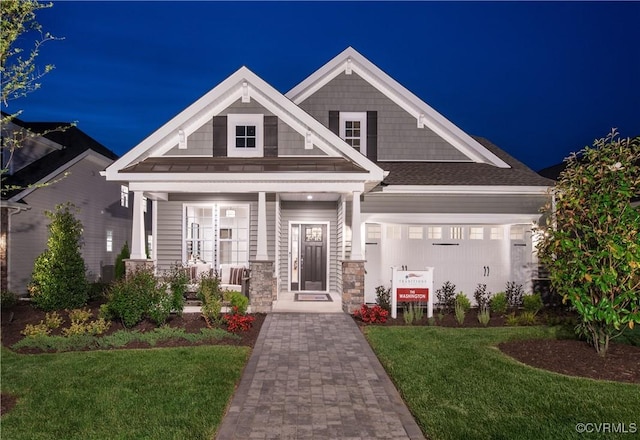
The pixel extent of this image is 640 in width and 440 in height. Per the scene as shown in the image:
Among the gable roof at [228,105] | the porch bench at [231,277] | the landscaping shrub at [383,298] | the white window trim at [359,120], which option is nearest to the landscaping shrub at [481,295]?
the landscaping shrub at [383,298]

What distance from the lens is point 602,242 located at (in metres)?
7.74

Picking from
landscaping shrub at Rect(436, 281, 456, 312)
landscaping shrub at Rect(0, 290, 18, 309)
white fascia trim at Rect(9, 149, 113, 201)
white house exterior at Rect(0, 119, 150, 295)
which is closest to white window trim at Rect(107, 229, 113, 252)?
white house exterior at Rect(0, 119, 150, 295)

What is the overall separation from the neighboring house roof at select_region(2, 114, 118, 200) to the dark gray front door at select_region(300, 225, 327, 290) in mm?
9804

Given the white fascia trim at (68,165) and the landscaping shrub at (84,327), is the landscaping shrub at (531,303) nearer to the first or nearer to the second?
the landscaping shrub at (84,327)

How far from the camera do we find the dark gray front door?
15938mm

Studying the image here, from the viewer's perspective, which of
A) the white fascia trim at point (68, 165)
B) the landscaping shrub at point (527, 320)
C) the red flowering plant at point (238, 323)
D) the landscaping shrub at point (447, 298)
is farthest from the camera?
the white fascia trim at point (68, 165)

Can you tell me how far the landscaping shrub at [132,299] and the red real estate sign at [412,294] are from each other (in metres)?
5.72

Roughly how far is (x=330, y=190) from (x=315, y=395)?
7033 millimetres

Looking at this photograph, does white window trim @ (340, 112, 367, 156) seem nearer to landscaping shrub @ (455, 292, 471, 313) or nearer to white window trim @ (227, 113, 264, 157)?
white window trim @ (227, 113, 264, 157)

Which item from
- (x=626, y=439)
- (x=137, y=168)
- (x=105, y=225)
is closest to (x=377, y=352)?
(x=626, y=439)

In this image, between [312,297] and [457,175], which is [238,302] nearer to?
[312,297]

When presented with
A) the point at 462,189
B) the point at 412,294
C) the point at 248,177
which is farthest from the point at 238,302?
the point at 462,189

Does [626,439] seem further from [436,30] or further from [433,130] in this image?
[436,30]

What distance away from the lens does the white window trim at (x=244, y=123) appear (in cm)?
1361
